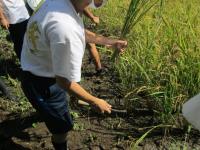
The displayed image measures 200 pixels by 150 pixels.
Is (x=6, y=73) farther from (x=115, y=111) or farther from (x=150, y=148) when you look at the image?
(x=150, y=148)

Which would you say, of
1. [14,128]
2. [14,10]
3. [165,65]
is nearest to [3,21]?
[14,10]

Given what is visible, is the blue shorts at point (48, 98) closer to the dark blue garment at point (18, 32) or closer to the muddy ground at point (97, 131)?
the muddy ground at point (97, 131)

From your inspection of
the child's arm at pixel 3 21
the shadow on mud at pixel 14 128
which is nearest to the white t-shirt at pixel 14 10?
the child's arm at pixel 3 21

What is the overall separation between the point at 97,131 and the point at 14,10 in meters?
1.24

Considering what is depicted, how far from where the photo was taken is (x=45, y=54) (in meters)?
2.25

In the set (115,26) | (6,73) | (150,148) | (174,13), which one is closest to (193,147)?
(150,148)

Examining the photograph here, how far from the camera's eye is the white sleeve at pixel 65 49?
2018 millimetres

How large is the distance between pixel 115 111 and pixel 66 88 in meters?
1.18

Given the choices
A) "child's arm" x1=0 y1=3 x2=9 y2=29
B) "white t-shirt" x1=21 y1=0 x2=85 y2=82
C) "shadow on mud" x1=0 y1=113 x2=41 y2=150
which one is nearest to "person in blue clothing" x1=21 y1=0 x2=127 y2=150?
"white t-shirt" x1=21 y1=0 x2=85 y2=82

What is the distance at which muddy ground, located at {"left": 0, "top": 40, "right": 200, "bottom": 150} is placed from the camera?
2955 mm

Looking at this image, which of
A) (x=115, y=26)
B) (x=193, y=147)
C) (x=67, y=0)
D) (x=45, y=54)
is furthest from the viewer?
(x=115, y=26)

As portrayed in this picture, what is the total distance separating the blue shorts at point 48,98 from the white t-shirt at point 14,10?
1303 mm

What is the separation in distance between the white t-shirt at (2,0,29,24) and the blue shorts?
51.3 inches

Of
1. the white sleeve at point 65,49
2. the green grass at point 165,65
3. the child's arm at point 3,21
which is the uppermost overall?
the white sleeve at point 65,49
